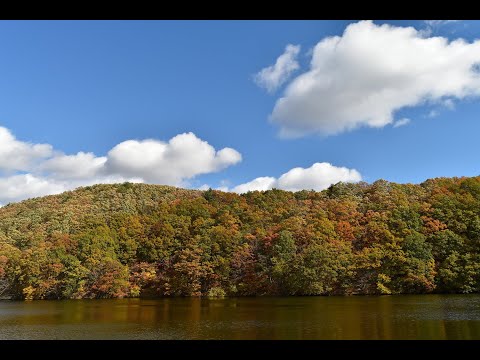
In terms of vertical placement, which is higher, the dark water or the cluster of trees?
the cluster of trees

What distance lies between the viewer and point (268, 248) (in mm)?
28047

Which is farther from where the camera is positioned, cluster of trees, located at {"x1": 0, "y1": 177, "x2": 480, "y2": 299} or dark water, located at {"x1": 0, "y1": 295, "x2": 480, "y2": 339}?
cluster of trees, located at {"x1": 0, "y1": 177, "x2": 480, "y2": 299}

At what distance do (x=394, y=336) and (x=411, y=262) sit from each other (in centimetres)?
1580

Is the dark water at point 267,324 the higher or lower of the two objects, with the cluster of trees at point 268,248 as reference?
lower

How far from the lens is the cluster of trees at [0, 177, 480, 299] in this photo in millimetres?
25484

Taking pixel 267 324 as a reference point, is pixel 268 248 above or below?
above

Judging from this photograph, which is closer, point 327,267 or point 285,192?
point 327,267

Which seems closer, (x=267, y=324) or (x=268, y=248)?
(x=267, y=324)

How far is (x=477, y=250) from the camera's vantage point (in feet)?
82.3

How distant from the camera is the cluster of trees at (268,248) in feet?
83.6

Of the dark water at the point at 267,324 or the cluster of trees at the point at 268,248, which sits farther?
the cluster of trees at the point at 268,248
